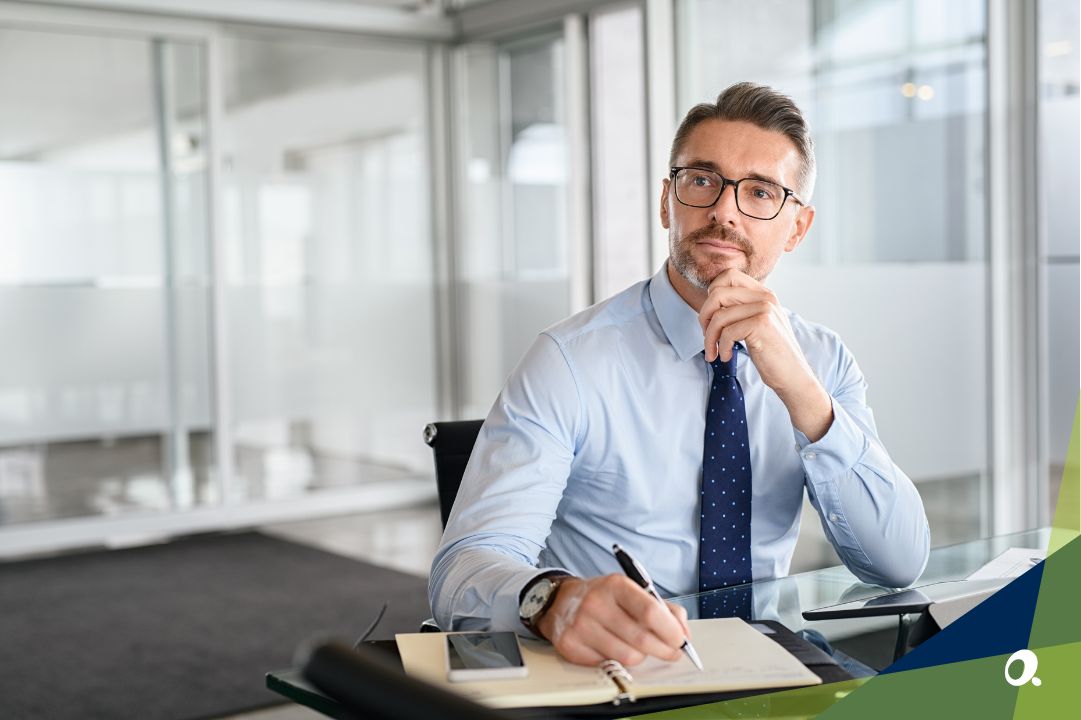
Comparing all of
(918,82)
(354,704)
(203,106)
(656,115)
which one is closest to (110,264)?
(203,106)

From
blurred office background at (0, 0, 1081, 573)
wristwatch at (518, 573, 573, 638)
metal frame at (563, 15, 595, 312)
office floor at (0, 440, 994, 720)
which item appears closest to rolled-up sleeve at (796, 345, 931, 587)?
wristwatch at (518, 573, 573, 638)

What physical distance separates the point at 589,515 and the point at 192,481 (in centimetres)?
474

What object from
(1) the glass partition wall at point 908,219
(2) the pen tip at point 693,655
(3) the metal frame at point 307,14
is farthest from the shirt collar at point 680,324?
(3) the metal frame at point 307,14

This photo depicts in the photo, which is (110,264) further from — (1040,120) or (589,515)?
(589,515)

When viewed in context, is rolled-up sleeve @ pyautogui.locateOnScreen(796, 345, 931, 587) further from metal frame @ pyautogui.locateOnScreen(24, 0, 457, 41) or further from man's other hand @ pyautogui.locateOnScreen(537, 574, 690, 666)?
metal frame @ pyautogui.locateOnScreen(24, 0, 457, 41)

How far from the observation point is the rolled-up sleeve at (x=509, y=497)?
1.47m

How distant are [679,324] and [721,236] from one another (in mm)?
152

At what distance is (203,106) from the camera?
6.13m

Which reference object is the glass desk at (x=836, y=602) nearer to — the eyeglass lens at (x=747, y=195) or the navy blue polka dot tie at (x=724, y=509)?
the navy blue polka dot tie at (x=724, y=509)

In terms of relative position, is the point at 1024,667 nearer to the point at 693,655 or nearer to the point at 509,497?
the point at 693,655

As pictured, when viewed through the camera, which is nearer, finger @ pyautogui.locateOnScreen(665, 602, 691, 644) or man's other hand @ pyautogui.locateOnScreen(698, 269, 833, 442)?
finger @ pyautogui.locateOnScreen(665, 602, 691, 644)

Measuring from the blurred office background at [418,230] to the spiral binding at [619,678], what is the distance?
3193 mm

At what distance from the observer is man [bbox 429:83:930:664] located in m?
1.68

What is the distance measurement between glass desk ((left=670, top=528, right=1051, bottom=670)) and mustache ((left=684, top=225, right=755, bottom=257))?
50 cm
